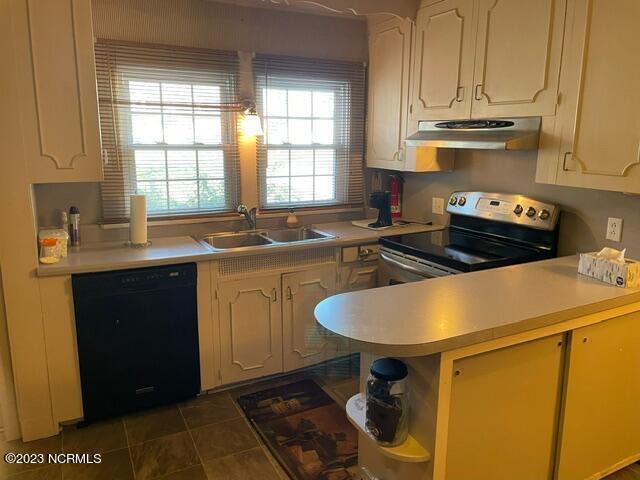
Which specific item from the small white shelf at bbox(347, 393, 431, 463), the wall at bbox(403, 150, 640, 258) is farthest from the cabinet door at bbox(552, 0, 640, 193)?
the small white shelf at bbox(347, 393, 431, 463)

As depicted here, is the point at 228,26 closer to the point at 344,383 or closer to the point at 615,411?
the point at 344,383

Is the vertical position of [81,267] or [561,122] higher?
[561,122]

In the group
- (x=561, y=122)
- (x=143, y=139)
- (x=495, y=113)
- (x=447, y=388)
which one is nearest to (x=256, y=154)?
(x=143, y=139)

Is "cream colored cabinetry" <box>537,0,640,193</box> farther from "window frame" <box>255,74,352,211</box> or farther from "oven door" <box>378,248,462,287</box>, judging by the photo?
"window frame" <box>255,74,352,211</box>

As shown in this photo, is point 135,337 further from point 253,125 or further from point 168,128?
point 253,125

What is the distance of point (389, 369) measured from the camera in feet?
5.16

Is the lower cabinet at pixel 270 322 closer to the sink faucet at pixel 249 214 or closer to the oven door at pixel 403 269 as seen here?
the oven door at pixel 403 269

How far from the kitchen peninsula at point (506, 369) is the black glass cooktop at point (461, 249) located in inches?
12.5

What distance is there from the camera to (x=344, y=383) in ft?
10.2

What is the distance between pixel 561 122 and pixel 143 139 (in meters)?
2.29


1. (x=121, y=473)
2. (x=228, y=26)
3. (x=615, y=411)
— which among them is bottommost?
(x=121, y=473)

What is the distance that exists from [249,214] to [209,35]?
1.15 metres

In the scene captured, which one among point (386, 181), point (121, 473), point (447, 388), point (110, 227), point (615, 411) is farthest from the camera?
point (386, 181)

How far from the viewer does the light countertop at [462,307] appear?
1.49 meters
